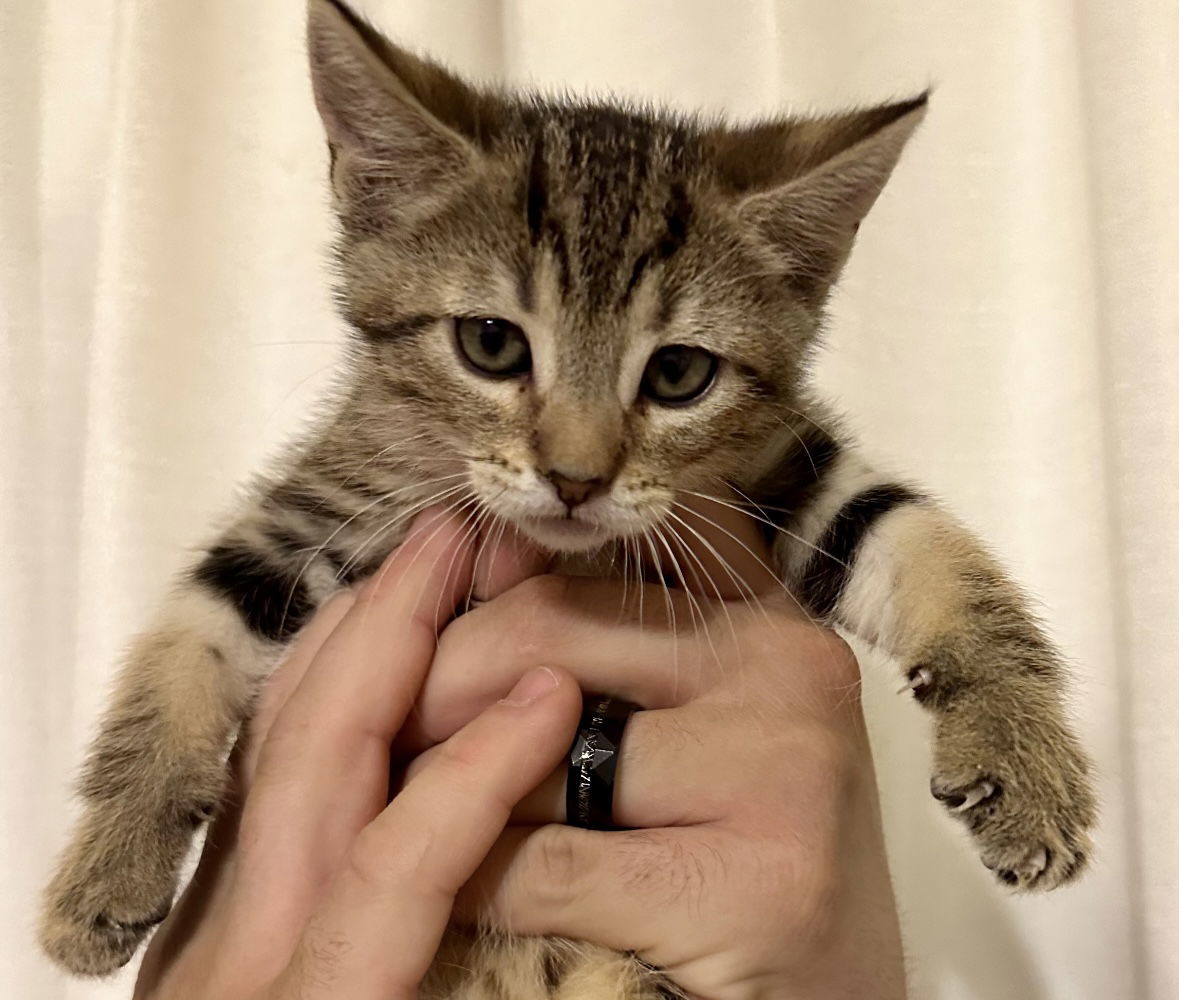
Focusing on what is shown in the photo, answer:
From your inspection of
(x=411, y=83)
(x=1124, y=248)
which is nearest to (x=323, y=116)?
(x=411, y=83)

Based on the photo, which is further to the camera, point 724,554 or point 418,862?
point 724,554

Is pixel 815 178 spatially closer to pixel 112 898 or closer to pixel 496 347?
pixel 496 347

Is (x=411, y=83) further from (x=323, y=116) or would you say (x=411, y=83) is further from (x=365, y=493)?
(x=365, y=493)

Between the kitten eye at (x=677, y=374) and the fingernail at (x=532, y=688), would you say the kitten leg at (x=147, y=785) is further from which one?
the kitten eye at (x=677, y=374)

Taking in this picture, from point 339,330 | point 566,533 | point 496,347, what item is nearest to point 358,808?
point 566,533

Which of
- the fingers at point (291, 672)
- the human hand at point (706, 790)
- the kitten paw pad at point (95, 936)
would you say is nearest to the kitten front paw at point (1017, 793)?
the human hand at point (706, 790)
